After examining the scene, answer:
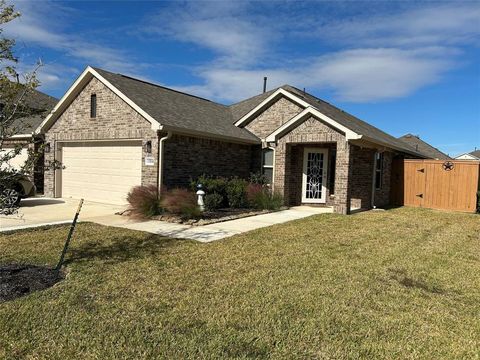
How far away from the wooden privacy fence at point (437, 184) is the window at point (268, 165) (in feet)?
20.7

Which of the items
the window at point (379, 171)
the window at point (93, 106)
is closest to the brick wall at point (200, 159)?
the window at point (93, 106)

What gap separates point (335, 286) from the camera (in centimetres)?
546

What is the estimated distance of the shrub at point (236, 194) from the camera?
13859 mm

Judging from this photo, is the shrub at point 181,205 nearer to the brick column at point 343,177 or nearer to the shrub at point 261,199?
the shrub at point 261,199

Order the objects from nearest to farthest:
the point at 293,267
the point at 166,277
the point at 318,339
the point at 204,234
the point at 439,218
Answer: the point at 318,339, the point at 166,277, the point at 293,267, the point at 204,234, the point at 439,218

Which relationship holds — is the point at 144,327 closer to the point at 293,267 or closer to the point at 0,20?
the point at 293,267

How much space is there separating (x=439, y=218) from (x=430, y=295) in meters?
9.56

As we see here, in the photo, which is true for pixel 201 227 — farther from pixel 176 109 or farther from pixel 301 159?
pixel 301 159

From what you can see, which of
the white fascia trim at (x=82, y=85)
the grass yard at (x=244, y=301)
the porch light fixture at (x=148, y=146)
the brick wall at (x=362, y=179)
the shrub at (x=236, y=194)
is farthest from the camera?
the brick wall at (x=362, y=179)

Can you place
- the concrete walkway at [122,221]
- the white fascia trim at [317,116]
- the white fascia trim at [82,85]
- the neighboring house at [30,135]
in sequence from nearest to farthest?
the neighboring house at [30,135] → the concrete walkway at [122,221] → the white fascia trim at [82,85] → the white fascia trim at [317,116]

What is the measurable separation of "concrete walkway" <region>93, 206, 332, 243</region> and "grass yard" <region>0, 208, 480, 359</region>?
75 centimetres

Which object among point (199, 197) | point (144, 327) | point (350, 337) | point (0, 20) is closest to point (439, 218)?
point (199, 197)

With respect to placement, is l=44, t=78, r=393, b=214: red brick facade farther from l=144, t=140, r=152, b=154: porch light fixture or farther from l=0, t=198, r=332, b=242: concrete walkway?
l=0, t=198, r=332, b=242: concrete walkway

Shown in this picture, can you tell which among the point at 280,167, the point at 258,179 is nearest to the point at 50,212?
the point at 258,179
